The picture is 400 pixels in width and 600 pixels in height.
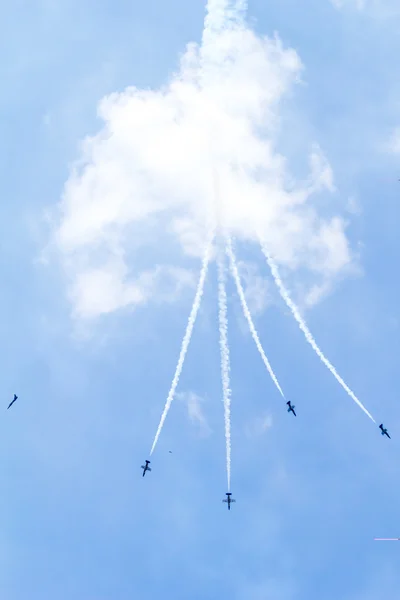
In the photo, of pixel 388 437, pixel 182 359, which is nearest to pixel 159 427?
pixel 182 359

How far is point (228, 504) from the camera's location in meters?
91.9

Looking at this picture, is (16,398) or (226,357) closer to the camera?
(226,357)

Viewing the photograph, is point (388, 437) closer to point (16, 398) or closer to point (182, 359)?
point (182, 359)

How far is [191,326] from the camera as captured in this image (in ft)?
252

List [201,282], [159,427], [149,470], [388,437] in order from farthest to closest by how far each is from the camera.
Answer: [149,470] → [388,437] → [159,427] → [201,282]

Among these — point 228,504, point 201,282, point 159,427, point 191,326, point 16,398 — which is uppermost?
point 201,282

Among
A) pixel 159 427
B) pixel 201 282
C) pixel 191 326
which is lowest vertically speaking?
pixel 159 427

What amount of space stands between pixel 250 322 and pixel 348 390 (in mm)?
18513

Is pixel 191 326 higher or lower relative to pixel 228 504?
higher

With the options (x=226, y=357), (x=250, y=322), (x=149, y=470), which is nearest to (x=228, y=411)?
(x=226, y=357)

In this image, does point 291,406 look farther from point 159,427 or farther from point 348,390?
point 159,427

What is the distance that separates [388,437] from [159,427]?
39.6 m

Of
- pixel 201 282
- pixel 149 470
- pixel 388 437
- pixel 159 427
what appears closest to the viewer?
pixel 201 282

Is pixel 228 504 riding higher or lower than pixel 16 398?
lower
